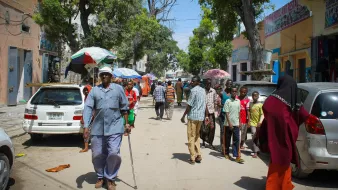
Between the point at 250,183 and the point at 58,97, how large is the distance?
5395 millimetres

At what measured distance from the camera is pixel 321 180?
5691mm

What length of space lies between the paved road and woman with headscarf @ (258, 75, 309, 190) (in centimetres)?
90

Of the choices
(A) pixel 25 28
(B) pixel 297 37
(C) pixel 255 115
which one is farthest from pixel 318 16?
(A) pixel 25 28

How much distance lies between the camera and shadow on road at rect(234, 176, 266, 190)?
17.3 ft

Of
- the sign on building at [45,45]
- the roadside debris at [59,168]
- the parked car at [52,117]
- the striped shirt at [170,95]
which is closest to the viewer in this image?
the roadside debris at [59,168]

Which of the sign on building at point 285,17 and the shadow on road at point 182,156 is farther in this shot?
the sign on building at point 285,17

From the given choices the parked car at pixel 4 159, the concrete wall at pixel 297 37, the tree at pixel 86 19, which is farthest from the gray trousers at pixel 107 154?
the concrete wall at pixel 297 37

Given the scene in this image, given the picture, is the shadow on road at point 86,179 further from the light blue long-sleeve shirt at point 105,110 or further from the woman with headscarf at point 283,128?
the woman with headscarf at point 283,128

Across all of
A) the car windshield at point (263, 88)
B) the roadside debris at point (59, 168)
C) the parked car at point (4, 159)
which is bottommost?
the roadside debris at point (59, 168)

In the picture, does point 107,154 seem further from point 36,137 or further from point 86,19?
point 86,19

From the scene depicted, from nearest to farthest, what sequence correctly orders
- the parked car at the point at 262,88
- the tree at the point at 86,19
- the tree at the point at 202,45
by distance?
1. the parked car at the point at 262,88
2. the tree at the point at 86,19
3. the tree at the point at 202,45

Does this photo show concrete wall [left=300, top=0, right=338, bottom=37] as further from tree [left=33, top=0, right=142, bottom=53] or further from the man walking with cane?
the man walking with cane

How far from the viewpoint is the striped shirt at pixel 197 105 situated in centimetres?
664

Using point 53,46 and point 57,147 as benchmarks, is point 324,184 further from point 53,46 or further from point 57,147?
point 53,46
